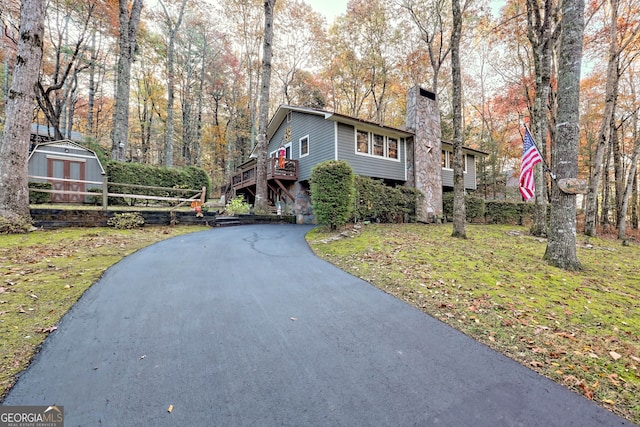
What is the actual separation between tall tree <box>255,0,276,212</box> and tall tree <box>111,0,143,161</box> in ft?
19.9

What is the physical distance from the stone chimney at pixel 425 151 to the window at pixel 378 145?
1.65m

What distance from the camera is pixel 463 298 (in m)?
3.75

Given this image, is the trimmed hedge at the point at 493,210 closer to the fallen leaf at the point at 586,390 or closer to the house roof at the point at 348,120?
the house roof at the point at 348,120

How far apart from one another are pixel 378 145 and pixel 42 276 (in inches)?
554

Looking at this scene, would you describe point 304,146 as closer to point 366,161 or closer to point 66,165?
point 366,161

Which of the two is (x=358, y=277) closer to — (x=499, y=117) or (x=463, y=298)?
(x=463, y=298)

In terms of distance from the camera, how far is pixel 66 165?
13820 mm

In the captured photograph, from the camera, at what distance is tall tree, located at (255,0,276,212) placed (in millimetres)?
13547

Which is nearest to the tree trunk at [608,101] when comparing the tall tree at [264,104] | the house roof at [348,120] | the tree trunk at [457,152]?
the tree trunk at [457,152]

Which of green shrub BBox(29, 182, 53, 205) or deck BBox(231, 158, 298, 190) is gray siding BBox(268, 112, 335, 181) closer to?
deck BBox(231, 158, 298, 190)

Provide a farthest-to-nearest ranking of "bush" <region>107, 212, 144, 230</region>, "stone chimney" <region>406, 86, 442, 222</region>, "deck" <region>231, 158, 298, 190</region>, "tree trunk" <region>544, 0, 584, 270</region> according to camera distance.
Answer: "deck" <region>231, 158, 298, 190</region> < "stone chimney" <region>406, 86, 442, 222</region> < "bush" <region>107, 212, 144, 230</region> < "tree trunk" <region>544, 0, 584, 270</region>

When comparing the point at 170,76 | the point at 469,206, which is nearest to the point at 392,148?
the point at 469,206

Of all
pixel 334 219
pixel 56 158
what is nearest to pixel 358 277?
pixel 334 219

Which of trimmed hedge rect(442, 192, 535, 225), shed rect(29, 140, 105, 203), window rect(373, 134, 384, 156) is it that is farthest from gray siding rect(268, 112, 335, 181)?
shed rect(29, 140, 105, 203)
